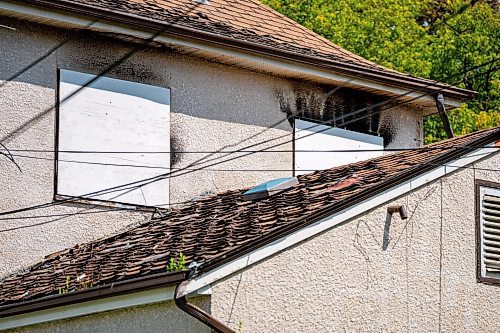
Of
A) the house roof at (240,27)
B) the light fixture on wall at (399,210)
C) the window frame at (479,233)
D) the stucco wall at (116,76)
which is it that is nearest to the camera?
the light fixture on wall at (399,210)

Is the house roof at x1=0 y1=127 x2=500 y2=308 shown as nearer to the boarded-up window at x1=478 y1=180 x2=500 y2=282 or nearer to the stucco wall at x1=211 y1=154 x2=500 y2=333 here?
the stucco wall at x1=211 y1=154 x2=500 y2=333

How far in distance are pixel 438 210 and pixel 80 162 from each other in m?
5.06

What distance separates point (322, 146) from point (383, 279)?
583 cm

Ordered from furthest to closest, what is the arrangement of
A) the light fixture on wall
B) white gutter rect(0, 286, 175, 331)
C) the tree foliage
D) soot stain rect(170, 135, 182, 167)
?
the tree foliage → soot stain rect(170, 135, 182, 167) → the light fixture on wall → white gutter rect(0, 286, 175, 331)

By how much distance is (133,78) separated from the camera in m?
15.9

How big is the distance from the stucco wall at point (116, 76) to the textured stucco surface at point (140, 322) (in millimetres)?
2572

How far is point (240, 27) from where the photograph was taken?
1722 cm

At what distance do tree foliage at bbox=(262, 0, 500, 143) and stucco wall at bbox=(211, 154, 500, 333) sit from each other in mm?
18022

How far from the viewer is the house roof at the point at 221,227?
11.3 meters

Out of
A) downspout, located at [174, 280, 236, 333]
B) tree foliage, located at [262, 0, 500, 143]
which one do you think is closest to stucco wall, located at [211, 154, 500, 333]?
downspout, located at [174, 280, 236, 333]

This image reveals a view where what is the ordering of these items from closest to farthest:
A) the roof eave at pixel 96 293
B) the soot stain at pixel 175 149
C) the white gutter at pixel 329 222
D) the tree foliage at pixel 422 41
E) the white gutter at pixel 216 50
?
the white gutter at pixel 329 222
the roof eave at pixel 96 293
the white gutter at pixel 216 50
the soot stain at pixel 175 149
the tree foliage at pixel 422 41

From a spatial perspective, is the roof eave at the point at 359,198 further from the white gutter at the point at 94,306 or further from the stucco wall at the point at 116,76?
the stucco wall at the point at 116,76

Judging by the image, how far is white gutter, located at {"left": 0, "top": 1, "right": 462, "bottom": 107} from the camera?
14.6 m

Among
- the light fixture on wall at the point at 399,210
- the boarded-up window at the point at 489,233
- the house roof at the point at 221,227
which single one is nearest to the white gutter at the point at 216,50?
the house roof at the point at 221,227
